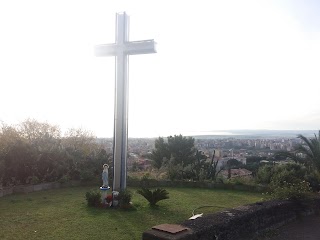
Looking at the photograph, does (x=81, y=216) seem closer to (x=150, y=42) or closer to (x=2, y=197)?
(x=2, y=197)

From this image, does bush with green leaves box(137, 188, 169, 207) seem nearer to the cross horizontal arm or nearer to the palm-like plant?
the cross horizontal arm

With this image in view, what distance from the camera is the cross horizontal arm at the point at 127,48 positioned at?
9.61 metres

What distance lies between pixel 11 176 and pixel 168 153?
42.1 ft

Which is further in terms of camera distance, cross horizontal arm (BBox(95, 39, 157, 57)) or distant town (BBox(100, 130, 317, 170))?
distant town (BBox(100, 130, 317, 170))

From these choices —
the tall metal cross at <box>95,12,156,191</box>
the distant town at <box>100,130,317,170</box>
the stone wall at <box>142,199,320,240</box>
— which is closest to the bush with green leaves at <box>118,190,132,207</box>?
the tall metal cross at <box>95,12,156,191</box>

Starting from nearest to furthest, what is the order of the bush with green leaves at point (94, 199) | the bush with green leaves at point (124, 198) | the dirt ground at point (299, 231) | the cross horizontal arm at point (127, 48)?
the dirt ground at point (299, 231) → the bush with green leaves at point (124, 198) → the bush with green leaves at point (94, 199) → the cross horizontal arm at point (127, 48)

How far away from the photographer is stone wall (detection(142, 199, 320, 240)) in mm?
5008

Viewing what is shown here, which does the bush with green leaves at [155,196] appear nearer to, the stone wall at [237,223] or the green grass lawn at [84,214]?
the green grass lawn at [84,214]

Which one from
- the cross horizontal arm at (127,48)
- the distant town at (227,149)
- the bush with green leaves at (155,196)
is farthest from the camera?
the distant town at (227,149)

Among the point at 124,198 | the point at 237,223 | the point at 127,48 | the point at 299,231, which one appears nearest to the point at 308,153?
the point at 299,231

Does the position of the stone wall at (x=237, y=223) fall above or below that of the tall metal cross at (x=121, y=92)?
below

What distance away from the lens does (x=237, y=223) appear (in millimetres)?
6180

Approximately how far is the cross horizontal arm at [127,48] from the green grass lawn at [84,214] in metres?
4.30

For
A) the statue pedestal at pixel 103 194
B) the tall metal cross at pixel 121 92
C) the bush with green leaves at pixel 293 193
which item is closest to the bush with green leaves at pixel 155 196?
the tall metal cross at pixel 121 92
